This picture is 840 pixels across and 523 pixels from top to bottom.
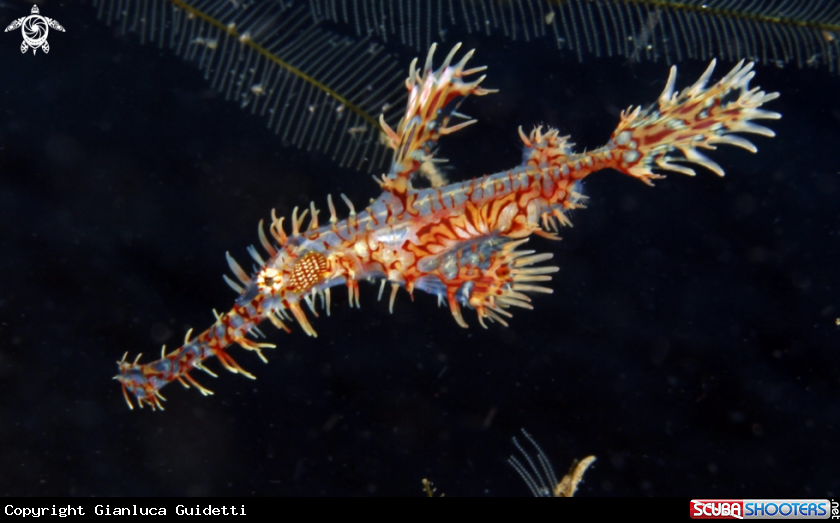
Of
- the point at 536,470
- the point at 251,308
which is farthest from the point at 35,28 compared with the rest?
the point at 536,470

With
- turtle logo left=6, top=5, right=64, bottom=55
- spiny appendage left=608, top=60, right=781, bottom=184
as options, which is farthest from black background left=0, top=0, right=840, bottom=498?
spiny appendage left=608, top=60, right=781, bottom=184

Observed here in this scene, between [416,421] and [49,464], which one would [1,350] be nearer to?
[49,464]

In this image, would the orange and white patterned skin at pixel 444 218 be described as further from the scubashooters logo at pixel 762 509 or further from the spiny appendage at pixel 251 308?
the scubashooters logo at pixel 762 509

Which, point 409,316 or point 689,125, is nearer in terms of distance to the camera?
point 689,125

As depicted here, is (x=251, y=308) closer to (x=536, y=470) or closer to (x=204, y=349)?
(x=204, y=349)

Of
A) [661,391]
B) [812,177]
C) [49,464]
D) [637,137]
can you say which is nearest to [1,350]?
[49,464]
